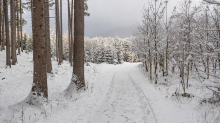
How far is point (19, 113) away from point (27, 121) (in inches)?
19.4

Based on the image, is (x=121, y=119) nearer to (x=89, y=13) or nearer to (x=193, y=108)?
(x=193, y=108)

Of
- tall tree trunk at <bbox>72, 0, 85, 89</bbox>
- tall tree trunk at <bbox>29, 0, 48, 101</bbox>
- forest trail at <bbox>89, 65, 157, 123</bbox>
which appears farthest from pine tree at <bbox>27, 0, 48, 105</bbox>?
forest trail at <bbox>89, 65, 157, 123</bbox>

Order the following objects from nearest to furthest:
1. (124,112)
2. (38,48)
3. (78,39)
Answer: (38,48)
(124,112)
(78,39)

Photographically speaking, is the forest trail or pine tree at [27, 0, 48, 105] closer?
the forest trail

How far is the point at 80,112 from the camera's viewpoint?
3998 mm

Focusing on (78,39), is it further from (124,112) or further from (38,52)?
(124,112)

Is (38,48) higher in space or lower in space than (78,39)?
lower

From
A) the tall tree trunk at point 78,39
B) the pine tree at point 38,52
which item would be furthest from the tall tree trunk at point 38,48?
the tall tree trunk at point 78,39

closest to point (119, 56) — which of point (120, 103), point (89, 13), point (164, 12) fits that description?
point (89, 13)

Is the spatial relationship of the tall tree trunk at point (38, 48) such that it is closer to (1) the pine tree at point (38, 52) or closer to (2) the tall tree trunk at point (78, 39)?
(1) the pine tree at point (38, 52)

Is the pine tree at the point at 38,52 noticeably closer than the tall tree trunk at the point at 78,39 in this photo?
Yes

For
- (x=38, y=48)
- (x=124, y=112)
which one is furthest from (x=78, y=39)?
(x=124, y=112)

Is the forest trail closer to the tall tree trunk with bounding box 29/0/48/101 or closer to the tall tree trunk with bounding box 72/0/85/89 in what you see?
the tall tree trunk with bounding box 72/0/85/89

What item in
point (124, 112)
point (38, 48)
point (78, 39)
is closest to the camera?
point (38, 48)
